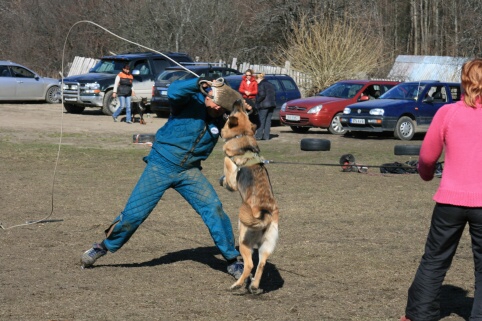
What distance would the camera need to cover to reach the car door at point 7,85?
31141 mm

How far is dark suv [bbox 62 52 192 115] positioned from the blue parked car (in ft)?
26.5

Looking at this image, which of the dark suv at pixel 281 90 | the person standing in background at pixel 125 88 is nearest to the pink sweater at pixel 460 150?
the dark suv at pixel 281 90

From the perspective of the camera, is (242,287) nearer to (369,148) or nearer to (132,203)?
(132,203)

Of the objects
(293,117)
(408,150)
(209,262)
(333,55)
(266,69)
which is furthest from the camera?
(266,69)

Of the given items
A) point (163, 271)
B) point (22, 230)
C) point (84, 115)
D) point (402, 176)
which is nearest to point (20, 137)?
point (84, 115)

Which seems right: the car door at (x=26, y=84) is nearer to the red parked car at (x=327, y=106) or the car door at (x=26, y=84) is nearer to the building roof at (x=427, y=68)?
the red parked car at (x=327, y=106)

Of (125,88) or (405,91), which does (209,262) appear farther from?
(125,88)

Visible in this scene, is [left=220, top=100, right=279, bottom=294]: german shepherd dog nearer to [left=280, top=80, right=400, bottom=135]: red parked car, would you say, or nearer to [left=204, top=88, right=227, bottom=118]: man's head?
[left=204, top=88, right=227, bottom=118]: man's head

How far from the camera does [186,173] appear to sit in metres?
7.17

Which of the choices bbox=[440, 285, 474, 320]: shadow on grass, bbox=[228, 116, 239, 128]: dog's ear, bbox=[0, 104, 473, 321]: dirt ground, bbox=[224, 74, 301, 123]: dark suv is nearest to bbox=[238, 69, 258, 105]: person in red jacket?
bbox=[224, 74, 301, 123]: dark suv

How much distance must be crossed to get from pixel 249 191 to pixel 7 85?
2641 cm

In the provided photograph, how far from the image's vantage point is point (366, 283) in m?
7.05

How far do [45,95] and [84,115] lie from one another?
17.1ft

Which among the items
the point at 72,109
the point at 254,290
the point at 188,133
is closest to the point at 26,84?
the point at 72,109
